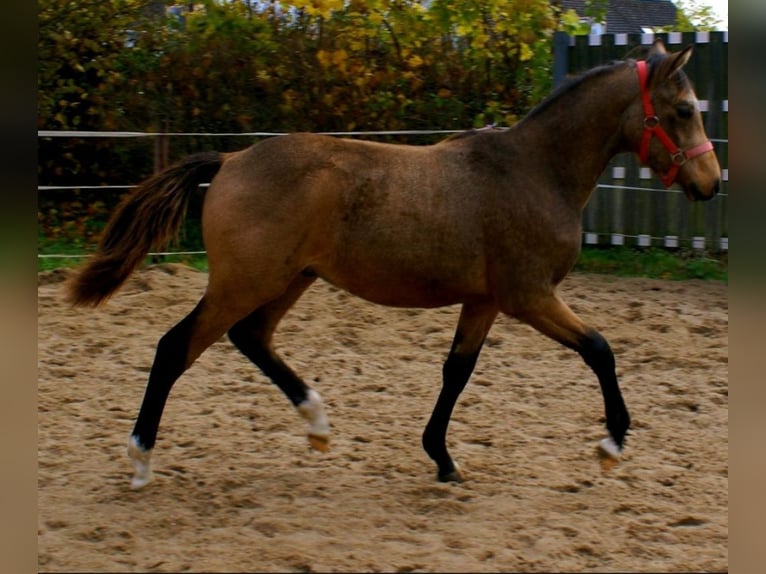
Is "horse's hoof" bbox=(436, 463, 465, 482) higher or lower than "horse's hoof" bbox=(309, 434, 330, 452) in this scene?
lower

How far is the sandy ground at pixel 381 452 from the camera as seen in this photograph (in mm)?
3516

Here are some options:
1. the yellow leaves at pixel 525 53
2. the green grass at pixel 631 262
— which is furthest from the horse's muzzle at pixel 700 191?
the yellow leaves at pixel 525 53

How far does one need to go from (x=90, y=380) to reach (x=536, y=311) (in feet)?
9.34

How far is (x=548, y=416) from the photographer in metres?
5.14

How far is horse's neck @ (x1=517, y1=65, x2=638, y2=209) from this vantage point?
13.9ft

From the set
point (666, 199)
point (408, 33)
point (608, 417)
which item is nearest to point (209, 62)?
point (408, 33)

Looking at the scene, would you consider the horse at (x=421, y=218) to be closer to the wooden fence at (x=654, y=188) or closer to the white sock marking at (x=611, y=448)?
the white sock marking at (x=611, y=448)

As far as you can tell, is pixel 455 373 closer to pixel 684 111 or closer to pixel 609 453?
pixel 609 453

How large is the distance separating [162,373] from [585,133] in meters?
2.10

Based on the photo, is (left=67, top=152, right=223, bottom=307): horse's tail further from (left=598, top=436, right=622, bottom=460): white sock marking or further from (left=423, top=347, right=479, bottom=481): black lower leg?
(left=598, top=436, right=622, bottom=460): white sock marking

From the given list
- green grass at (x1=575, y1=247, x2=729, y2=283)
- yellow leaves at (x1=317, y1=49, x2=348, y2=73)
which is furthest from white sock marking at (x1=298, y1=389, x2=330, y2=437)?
yellow leaves at (x1=317, y1=49, x2=348, y2=73)

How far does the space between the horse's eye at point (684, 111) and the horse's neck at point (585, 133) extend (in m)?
0.20

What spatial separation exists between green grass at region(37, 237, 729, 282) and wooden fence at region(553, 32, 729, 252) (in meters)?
0.12

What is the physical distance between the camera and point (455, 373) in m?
4.39
